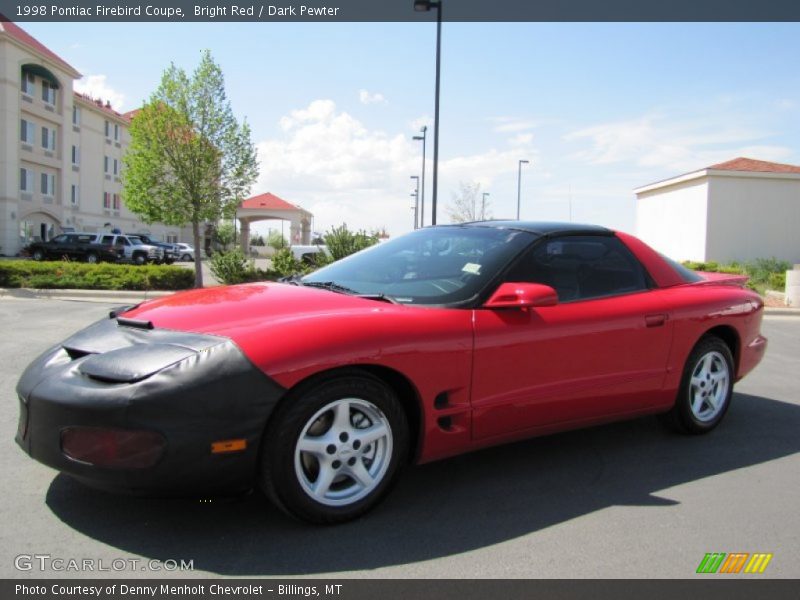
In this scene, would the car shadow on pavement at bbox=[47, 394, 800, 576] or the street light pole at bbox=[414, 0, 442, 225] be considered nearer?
the car shadow on pavement at bbox=[47, 394, 800, 576]

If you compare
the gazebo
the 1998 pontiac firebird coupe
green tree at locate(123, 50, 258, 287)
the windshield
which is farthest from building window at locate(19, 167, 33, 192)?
the 1998 pontiac firebird coupe

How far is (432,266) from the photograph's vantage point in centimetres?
402

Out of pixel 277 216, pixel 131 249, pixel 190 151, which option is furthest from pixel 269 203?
pixel 190 151

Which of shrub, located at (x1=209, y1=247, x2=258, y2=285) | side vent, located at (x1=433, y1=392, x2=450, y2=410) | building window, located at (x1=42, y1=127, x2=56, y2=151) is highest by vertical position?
building window, located at (x1=42, y1=127, x2=56, y2=151)

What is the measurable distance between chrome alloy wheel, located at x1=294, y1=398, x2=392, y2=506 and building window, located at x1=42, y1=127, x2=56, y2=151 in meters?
50.7

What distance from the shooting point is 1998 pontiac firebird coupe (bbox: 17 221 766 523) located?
9.11ft

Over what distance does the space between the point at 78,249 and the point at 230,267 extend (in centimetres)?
2278

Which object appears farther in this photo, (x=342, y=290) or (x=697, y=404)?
(x=697, y=404)

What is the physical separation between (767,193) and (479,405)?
93.4 feet

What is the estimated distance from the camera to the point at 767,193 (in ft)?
90.1

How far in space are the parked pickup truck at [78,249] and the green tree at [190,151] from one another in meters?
13.3

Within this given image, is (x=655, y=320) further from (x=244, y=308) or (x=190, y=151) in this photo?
(x=190, y=151)

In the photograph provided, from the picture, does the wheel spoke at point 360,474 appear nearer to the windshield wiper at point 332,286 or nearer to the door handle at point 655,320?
the windshield wiper at point 332,286

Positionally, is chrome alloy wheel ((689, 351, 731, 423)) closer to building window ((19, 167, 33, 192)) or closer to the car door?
the car door
